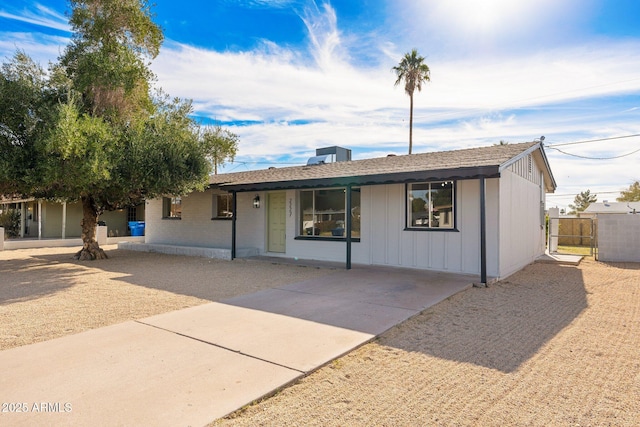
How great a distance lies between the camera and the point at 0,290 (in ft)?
24.6

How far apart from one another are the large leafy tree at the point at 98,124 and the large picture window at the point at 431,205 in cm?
623

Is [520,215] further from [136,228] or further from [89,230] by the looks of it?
[136,228]

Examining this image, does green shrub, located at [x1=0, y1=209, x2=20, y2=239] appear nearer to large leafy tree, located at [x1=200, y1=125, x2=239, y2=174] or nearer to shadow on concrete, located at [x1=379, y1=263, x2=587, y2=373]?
large leafy tree, located at [x1=200, y1=125, x2=239, y2=174]

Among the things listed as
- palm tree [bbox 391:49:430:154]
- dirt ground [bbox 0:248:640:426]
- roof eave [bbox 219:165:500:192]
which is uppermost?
palm tree [bbox 391:49:430:154]

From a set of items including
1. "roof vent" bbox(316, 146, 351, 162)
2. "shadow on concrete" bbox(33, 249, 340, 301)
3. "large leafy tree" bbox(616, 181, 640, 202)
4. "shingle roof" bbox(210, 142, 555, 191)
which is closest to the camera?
"shadow on concrete" bbox(33, 249, 340, 301)

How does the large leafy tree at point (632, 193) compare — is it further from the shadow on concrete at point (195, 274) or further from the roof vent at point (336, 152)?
the shadow on concrete at point (195, 274)

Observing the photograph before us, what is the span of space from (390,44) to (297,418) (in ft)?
43.2

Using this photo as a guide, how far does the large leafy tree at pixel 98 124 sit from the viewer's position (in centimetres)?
916

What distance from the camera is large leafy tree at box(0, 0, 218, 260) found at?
360 inches

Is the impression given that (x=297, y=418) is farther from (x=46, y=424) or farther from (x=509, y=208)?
(x=509, y=208)

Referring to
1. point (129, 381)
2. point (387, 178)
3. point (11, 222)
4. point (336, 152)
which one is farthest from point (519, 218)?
point (11, 222)

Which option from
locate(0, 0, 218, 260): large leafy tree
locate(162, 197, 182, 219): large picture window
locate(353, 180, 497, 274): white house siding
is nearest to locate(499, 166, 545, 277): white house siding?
locate(353, 180, 497, 274): white house siding

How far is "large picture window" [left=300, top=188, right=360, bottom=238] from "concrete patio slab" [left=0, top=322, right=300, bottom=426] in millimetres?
7168

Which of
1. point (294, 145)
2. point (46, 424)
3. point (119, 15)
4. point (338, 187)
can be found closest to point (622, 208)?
point (294, 145)
